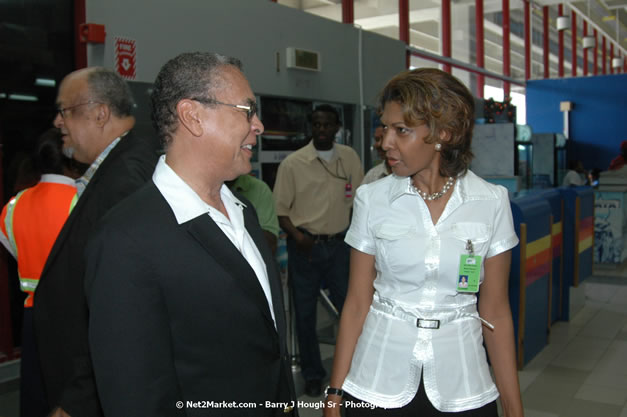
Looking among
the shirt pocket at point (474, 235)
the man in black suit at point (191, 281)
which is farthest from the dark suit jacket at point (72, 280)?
the shirt pocket at point (474, 235)

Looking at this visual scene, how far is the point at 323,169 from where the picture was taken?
3.81m

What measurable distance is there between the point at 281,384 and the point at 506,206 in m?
0.77

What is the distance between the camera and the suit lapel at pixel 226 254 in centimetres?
112

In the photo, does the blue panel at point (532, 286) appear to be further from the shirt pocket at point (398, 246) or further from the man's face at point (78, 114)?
the man's face at point (78, 114)

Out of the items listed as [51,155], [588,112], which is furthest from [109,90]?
[588,112]

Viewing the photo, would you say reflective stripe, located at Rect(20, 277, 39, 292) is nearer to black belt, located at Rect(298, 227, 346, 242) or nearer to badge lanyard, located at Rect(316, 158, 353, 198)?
black belt, located at Rect(298, 227, 346, 242)

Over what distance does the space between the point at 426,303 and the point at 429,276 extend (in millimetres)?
70

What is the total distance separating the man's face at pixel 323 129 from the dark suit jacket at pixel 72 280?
88.1 inches

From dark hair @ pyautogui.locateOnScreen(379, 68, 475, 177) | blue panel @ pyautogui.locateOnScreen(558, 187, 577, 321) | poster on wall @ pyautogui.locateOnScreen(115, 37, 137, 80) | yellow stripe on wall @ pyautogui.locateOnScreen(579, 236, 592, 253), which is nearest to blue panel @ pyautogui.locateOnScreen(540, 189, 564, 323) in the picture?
blue panel @ pyautogui.locateOnScreen(558, 187, 577, 321)


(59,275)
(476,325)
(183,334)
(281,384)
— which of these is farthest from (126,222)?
(476,325)

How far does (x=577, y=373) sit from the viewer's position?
3.90m

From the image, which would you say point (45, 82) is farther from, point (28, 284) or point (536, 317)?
point (536, 317)

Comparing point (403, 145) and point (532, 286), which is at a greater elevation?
point (403, 145)

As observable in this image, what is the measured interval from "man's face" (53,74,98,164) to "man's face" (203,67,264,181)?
2.54 feet
